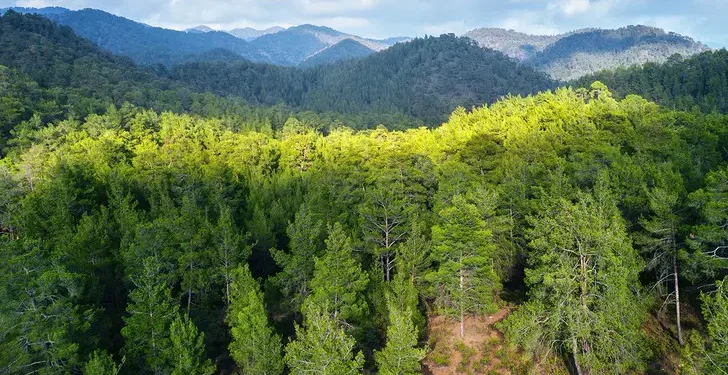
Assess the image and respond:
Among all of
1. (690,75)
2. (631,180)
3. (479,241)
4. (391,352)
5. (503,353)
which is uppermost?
(690,75)

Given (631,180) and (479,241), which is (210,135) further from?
(631,180)

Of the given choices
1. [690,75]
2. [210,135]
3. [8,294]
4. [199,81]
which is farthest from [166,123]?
[199,81]

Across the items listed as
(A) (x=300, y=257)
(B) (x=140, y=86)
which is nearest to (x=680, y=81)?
(A) (x=300, y=257)

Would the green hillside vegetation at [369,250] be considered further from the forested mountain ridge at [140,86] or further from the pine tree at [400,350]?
the forested mountain ridge at [140,86]

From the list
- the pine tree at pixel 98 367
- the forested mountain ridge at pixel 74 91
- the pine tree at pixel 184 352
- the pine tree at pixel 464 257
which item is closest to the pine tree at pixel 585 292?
the pine tree at pixel 464 257

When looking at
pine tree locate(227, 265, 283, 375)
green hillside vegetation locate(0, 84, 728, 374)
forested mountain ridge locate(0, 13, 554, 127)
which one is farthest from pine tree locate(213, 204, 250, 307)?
forested mountain ridge locate(0, 13, 554, 127)

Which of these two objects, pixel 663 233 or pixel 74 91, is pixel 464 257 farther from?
pixel 74 91
